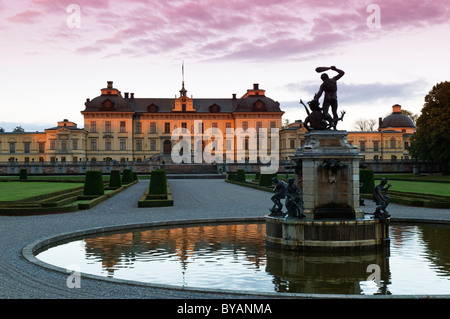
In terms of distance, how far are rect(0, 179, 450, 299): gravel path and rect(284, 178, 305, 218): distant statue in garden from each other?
4579 millimetres

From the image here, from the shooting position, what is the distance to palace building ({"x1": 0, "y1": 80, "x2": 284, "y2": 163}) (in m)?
73.9

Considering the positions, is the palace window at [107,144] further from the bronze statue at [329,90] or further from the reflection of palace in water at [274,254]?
the bronze statue at [329,90]

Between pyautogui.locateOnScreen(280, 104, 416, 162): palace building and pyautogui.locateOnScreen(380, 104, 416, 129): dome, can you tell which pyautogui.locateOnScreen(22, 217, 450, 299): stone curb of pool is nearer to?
pyautogui.locateOnScreen(280, 104, 416, 162): palace building

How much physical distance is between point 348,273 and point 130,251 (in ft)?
15.8

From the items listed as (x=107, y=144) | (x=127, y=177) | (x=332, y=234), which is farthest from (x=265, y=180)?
(x=107, y=144)

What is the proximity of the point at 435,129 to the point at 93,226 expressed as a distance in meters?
42.8

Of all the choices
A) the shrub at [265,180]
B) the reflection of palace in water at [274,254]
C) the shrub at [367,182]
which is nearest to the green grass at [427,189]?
the shrub at [367,182]

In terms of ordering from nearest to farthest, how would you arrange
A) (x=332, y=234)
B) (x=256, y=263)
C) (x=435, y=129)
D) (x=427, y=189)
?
1. (x=256, y=263)
2. (x=332, y=234)
3. (x=427, y=189)
4. (x=435, y=129)

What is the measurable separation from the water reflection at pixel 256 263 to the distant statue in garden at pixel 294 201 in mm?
932

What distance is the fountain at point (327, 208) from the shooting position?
1045 cm

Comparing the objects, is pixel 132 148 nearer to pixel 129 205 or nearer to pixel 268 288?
pixel 129 205

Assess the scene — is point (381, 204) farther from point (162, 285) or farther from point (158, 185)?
point (158, 185)

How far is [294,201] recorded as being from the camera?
10688 millimetres
